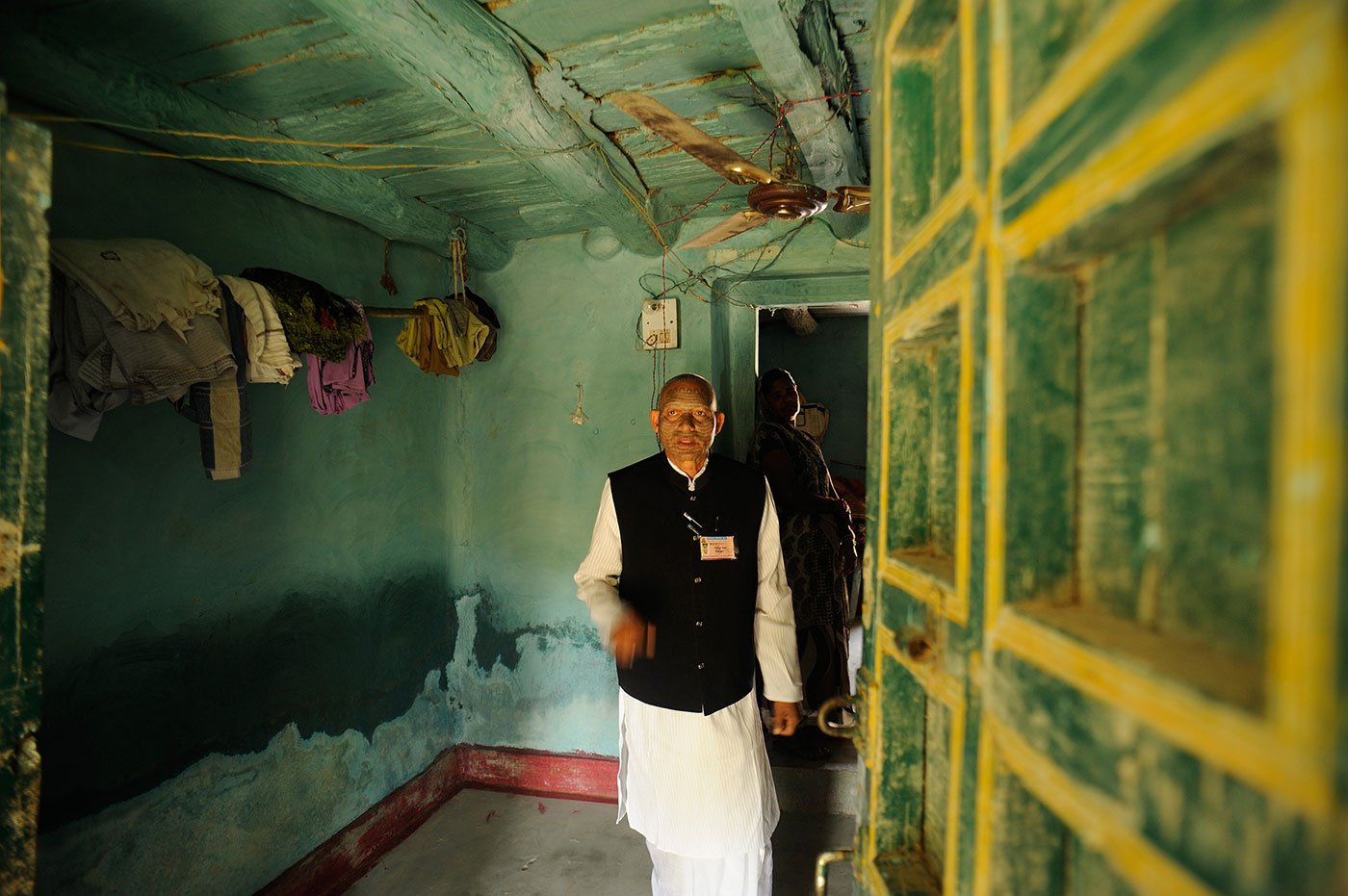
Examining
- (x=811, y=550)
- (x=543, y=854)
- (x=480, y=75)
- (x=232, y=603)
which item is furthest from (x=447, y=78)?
(x=543, y=854)

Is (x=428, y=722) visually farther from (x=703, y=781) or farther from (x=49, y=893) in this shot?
(x=703, y=781)

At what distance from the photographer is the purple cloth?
2.35 metres

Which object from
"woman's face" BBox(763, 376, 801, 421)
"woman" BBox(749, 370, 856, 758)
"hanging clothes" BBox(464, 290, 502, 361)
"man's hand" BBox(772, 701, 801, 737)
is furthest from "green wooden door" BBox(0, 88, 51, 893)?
"woman's face" BBox(763, 376, 801, 421)

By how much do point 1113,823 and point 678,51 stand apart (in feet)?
6.26

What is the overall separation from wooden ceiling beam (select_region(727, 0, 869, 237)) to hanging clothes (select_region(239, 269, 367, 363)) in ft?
5.43

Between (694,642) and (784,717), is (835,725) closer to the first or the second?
(694,642)

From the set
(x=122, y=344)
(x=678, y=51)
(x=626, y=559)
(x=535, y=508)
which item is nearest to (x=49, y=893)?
(x=122, y=344)

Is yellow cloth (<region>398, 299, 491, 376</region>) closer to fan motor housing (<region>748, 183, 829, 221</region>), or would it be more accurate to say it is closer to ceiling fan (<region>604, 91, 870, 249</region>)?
ceiling fan (<region>604, 91, 870, 249</region>)

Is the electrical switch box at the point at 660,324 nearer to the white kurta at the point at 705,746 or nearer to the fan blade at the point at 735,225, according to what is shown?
the fan blade at the point at 735,225

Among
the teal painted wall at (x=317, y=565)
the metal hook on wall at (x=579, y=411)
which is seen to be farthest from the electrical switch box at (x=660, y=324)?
the metal hook on wall at (x=579, y=411)

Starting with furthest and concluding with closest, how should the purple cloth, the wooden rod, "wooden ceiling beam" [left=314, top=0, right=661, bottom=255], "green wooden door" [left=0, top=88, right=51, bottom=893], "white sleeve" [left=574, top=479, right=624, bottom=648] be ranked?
the wooden rod
the purple cloth
"white sleeve" [left=574, top=479, right=624, bottom=648]
"wooden ceiling beam" [left=314, top=0, right=661, bottom=255]
"green wooden door" [left=0, top=88, right=51, bottom=893]

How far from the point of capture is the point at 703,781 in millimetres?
2039

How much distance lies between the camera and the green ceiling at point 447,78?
1.52m

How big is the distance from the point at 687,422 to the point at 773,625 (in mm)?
795
